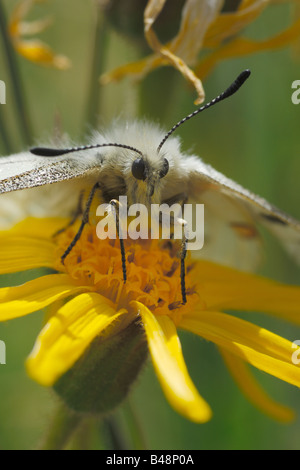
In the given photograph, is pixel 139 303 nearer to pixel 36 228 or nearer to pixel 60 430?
pixel 60 430

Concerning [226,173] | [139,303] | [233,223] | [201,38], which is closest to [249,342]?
[139,303]

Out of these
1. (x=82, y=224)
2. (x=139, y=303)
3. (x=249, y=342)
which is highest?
(x=82, y=224)

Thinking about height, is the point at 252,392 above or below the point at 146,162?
below

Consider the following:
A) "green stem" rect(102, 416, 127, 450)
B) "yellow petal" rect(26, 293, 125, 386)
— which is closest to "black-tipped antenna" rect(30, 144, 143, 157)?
"yellow petal" rect(26, 293, 125, 386)

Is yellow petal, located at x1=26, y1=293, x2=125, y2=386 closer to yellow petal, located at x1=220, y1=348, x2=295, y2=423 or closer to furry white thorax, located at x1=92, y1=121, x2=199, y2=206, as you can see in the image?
furry white thorax, located at x1=92, y1=121, x2=199, y2=206
